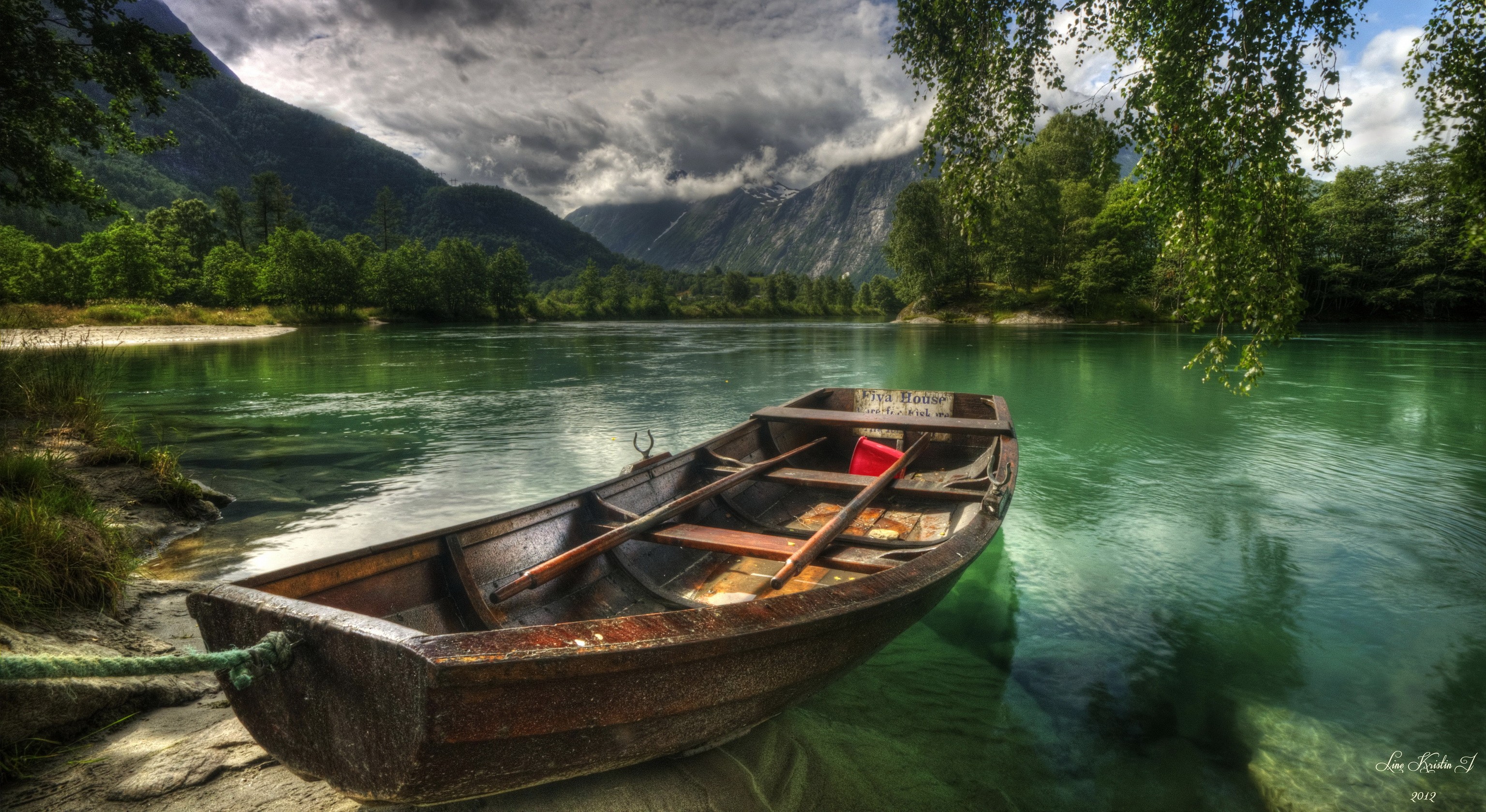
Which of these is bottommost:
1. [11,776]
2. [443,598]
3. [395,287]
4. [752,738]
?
[752,738]

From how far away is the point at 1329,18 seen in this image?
4.67m

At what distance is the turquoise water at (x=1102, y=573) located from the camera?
3221 millimetres

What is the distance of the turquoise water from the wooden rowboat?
669mm

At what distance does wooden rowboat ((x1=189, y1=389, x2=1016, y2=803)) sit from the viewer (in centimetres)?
185

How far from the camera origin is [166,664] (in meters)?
1.67

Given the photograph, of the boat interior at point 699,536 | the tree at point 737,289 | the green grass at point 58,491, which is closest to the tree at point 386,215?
the tree at point 737,289

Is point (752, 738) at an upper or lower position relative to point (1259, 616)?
upper

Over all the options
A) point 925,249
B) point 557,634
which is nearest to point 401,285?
point 925,249

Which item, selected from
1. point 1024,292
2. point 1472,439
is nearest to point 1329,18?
point 1472,439

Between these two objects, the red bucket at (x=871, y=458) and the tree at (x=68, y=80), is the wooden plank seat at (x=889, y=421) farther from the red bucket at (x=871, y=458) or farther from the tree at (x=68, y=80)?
the tree at (x=68, y=80)

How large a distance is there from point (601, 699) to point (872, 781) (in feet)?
6.03

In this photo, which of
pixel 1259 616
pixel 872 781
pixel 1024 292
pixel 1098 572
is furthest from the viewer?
pixel 1024 292

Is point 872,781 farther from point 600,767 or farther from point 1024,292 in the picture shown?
point 1024,292

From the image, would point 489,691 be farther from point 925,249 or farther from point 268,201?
point 268,201
